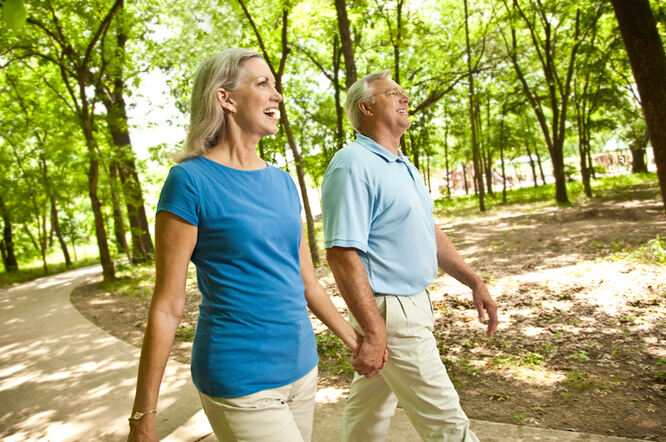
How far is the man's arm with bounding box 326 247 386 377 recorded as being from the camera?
2.17 meters

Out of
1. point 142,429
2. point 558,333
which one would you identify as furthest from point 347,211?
point 558,333

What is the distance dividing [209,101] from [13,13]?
67cm

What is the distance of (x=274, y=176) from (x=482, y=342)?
14.1 ft

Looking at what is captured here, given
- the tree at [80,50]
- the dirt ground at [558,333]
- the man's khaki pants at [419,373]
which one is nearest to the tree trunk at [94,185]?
the tree at [80,50]

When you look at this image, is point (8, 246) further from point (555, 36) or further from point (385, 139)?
point (385, 139)

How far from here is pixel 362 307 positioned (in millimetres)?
2215

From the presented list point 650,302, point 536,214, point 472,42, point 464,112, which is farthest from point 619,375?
point 464,112

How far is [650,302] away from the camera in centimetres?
607

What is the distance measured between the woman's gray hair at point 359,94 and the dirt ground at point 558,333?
2.55 meters

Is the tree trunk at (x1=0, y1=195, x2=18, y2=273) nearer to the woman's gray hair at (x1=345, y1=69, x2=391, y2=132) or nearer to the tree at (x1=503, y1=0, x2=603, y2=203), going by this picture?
the tree at (x1=503, y1=0, x2=603, y2=203)

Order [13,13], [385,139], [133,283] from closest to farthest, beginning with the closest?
1. [13,13]
2. [385,139]
3. [133,283]

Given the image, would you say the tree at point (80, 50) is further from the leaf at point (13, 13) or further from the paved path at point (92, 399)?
the leaf at point (13, 13)

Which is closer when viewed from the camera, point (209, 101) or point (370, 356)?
point (209, 101)

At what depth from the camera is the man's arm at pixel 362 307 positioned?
2166 millimetres
